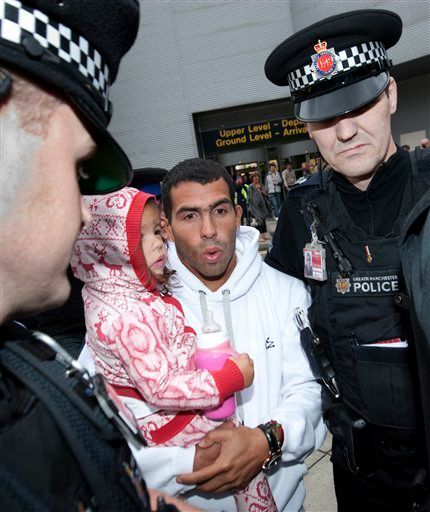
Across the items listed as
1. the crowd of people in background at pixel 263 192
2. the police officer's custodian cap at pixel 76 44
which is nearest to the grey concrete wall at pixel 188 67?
the crowd of people in background at pixel 263 192

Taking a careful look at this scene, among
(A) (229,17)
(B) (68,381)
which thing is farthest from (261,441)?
(A) (229,17)

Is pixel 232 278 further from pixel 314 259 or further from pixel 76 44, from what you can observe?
pixel 76 44

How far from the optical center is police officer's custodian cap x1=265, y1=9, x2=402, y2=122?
75.5 inches

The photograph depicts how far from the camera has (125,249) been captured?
65.2 inches

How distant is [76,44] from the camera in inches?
31.3

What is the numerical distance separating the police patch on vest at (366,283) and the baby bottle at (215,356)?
1.93ft

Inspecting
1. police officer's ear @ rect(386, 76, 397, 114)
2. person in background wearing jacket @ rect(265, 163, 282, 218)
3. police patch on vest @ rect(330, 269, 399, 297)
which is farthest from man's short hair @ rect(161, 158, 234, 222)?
person in background wearing jacket @ rect(265, 163, 282, 218)

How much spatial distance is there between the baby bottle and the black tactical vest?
56 centimetres

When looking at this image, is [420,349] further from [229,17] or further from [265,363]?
[229,17]

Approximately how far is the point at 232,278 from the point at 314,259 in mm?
428

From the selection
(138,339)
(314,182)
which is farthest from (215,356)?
(314,182)

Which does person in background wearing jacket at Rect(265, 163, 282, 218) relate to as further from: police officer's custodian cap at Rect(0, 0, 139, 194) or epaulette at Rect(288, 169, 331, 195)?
police officer's custodian cap at Rect(0, 0, 139, 194)

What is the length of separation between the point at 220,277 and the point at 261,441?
2.76 feet

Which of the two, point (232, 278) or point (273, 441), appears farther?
point (232, 278)
